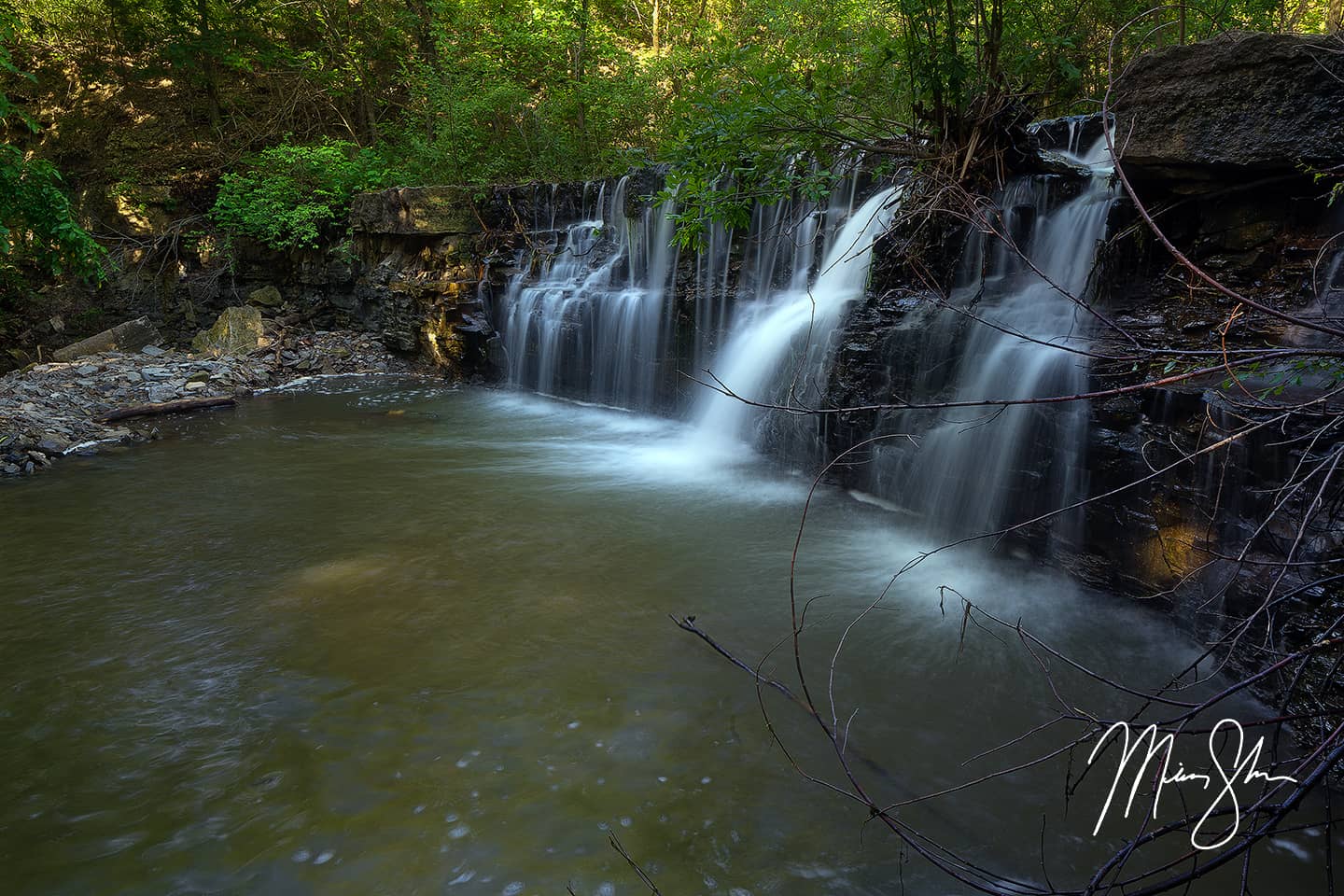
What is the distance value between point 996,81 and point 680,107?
8.83 ft

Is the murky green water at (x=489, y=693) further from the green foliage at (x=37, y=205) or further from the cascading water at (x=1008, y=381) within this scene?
the green foliage at (x=37, y=205)

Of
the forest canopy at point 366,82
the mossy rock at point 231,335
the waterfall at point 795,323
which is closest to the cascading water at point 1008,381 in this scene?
the waterfall at point 795,323

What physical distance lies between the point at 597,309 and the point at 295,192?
702 centimetres

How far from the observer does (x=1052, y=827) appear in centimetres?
250

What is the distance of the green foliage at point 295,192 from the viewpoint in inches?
489

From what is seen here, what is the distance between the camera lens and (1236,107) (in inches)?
161

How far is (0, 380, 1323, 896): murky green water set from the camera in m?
2.40

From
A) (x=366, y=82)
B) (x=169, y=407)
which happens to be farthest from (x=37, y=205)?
(x=366, y=82)

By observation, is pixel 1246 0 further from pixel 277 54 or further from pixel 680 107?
pixel 277 54

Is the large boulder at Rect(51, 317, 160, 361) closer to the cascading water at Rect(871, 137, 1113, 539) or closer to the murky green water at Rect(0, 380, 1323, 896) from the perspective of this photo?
the murky green water at Rect(0, 380, 1323, 896)

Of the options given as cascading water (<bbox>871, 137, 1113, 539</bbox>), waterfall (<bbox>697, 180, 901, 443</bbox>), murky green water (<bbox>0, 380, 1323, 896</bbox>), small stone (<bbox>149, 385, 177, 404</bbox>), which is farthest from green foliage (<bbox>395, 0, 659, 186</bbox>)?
murky green water (<bbox>0, 380, 1323, 896</bbox>)

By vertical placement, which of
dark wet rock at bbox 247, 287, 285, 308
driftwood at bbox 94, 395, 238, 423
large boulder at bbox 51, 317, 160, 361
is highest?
dark wet rock at bbox 247, 287, 285, 308

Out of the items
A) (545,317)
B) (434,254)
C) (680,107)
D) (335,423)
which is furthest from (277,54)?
(680,107)

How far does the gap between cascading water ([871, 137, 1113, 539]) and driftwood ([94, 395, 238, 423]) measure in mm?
8389
